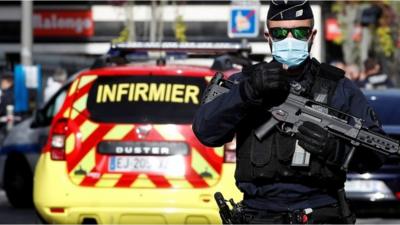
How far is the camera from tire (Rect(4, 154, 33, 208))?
13694mm

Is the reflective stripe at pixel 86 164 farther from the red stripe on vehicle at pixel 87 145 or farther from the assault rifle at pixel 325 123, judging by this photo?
the assault rifle at pixel 325 123

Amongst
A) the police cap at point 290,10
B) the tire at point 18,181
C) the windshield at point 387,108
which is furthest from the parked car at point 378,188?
the police cap at point 290,10

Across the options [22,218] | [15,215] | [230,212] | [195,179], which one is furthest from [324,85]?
[15,215]

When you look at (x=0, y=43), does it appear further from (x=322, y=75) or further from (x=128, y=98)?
(x=322, y=75)

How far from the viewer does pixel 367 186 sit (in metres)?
11.4

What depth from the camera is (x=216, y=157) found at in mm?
8852

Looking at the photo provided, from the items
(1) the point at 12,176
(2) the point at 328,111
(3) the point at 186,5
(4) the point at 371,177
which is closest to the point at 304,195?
(2) the point at 328,111

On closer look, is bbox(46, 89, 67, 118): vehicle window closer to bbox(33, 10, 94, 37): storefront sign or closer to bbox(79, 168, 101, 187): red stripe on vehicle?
bbox(79, 168, 101, 187): red stripe on vehicle

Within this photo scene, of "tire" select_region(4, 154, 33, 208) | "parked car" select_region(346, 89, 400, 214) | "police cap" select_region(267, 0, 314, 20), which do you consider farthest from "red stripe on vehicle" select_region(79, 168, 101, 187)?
"tire" select_region(4, 154, 33, 208)

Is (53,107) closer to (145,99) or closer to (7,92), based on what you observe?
(145,99)

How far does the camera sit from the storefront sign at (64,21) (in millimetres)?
36531

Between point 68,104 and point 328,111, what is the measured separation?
4433mm

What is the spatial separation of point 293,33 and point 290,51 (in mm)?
135

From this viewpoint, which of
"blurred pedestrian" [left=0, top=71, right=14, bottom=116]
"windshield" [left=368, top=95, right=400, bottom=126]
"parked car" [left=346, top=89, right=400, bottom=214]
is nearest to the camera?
"parked car" [left=346, top=89, right=400, bottom=214]
